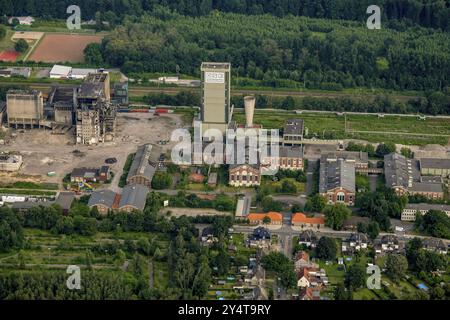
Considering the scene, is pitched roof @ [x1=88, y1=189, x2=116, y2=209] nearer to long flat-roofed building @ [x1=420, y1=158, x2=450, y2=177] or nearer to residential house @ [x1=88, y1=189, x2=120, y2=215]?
residential house @ [x1=88, y1=189, x2=120, y2=215]

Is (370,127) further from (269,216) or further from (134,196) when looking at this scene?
(134,196)

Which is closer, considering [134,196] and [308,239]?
[308,239]

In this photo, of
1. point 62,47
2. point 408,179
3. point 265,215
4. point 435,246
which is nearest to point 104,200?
point 265,215

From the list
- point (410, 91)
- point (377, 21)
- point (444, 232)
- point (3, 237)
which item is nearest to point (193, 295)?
point (3, 237)

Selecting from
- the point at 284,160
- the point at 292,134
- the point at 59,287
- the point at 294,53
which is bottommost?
the point at 59,287

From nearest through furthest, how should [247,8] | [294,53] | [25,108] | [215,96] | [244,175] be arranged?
1. [244,175]
2. [215,96]
3. [25,108]
4. [294,53]
5. [247,8]

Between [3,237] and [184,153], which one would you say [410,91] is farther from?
Result: [3,237]

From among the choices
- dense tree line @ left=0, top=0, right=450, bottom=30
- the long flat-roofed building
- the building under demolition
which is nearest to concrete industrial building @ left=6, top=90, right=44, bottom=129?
the building under demolition
